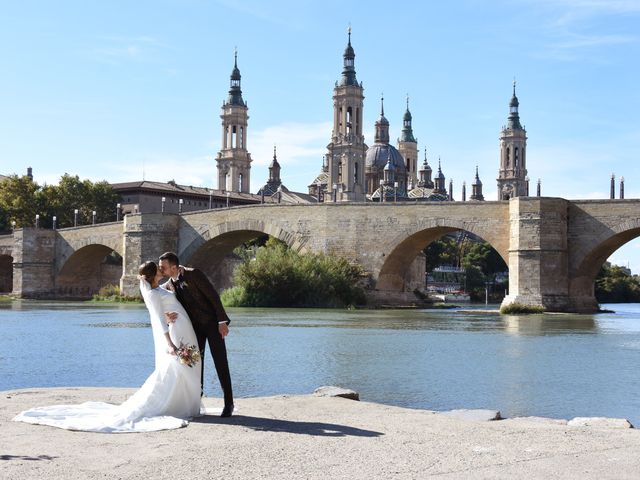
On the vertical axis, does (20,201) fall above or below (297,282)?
above

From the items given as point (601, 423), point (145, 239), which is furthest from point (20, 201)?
point (601, 423)

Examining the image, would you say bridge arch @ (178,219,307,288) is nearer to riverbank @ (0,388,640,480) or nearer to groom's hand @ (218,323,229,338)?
groom's hand @ (218,323,229,338)

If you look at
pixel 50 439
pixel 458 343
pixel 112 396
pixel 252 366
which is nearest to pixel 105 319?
pixel 458 343

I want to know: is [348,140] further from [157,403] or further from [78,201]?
[157,403]

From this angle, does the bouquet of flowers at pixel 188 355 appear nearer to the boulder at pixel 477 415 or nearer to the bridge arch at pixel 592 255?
the boulder at pixel 477 415

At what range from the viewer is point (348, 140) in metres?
105

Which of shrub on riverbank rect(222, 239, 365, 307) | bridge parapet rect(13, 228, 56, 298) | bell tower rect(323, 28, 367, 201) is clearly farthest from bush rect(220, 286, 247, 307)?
bell tower rect(323, 28, 367, 201)

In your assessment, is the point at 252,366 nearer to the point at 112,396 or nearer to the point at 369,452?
the point at 112,396

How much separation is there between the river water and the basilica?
53760mm

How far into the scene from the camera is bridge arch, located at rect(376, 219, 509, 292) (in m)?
42.2

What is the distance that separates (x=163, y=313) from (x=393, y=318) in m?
29.2

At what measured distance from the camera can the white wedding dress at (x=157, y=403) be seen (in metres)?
7.97

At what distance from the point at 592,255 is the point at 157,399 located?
34715 millimetres

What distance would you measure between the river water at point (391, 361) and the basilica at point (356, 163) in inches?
2117
